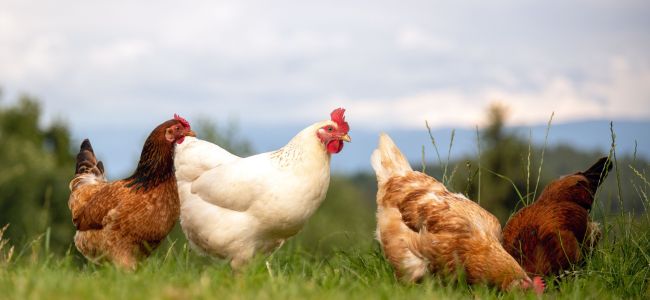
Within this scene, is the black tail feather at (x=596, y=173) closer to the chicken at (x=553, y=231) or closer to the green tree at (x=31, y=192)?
the chicken at (x=553, y=231)

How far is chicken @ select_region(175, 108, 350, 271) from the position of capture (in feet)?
23.9

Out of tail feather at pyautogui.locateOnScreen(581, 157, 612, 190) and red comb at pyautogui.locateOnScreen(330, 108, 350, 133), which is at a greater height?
red comb at pyautogui.locateOnScreen(330, 108, 350, 133)

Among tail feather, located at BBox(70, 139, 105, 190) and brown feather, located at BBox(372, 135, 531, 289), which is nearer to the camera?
brown feather, located at BBox(372, 135, 531, 289)

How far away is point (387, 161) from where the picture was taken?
8.06 metres

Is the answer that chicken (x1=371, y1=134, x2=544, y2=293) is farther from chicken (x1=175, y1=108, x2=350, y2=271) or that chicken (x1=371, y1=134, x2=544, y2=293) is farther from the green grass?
chicken (x1=175, y1=108, x2=350, y2=271)

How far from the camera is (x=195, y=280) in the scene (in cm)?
522

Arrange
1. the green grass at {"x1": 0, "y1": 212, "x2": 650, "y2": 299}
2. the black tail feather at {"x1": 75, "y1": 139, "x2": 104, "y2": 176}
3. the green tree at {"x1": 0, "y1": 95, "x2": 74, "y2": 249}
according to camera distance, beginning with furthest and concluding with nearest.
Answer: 1. the green tree at {"x1": 0, "y1": 95, "x2": 74, "y2": 249}
2. the black tail feather at {"x1": 75, "y1": 139, "x2": 104, "y2": 176}
3. the green grass at {"x1": 0, "y1": 212, "x2": 650, "y2": 299}

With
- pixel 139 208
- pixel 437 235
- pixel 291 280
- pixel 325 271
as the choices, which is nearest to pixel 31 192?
pixel 139 208

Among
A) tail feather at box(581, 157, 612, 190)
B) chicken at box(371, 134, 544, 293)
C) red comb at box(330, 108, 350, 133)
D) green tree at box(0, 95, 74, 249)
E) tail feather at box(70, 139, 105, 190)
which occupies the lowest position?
green tree at box(0, 95, 74, 249)

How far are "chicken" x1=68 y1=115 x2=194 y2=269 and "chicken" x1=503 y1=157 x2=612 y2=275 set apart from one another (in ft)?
11.7

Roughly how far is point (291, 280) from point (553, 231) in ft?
11.1

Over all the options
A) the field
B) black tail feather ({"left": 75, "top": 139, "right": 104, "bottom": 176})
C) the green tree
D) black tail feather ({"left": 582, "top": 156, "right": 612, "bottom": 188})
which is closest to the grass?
the field

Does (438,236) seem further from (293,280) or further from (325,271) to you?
(293,280)

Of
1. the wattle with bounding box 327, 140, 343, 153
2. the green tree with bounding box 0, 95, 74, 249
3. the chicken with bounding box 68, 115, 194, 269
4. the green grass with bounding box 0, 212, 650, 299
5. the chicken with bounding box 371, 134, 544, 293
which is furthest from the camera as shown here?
the green tree with bounding box 0, 95, 74, 249
